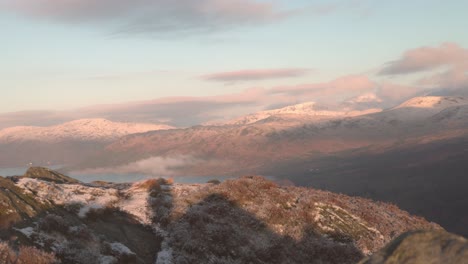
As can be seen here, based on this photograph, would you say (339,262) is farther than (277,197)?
No

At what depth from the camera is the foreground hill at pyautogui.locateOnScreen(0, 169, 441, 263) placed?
64.6 ft

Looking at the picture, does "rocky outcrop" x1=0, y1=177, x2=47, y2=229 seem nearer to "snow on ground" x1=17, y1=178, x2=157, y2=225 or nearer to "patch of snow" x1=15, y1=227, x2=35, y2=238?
"patch of snow" x1=15, y1=227, x2=35, y2=238

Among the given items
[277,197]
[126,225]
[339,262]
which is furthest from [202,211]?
[339,262]

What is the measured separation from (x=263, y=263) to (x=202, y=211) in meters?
5.74

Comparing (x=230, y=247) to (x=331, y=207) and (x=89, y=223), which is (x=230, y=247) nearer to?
(x=89, y=223)

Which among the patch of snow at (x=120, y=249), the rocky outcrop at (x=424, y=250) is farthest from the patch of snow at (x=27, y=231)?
the rocky outcrop at (x=424, y=250)

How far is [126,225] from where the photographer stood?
2408 centimetres

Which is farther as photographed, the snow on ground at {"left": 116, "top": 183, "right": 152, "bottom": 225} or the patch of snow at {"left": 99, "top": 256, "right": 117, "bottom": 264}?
the snow on ground at {"left": 116, "top": 183, "right": 152, "bottom": 225}

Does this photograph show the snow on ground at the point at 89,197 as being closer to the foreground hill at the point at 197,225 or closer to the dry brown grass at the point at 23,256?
the foreground hill at the point at 197,225

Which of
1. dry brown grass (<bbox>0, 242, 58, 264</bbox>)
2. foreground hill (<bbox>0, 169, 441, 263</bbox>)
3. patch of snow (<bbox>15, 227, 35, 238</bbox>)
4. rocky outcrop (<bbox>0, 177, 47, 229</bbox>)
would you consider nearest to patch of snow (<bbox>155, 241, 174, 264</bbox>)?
foreground hill (<bbox>0, 169, 441, 263</bbox>)

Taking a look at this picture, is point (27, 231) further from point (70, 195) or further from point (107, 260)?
point (70, 195)

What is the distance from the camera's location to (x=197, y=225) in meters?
24.3

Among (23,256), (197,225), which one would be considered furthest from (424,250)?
(197,225)

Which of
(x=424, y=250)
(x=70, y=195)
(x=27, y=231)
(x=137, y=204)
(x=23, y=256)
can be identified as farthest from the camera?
(x=137, y=204)
